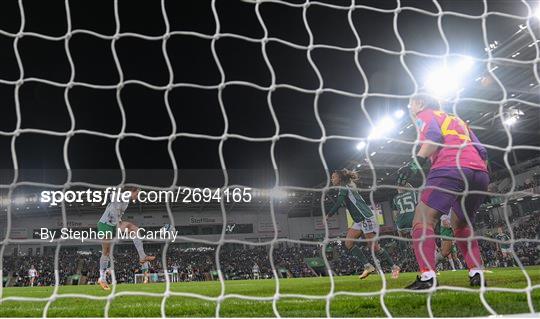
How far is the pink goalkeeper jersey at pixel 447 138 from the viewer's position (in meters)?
3.32

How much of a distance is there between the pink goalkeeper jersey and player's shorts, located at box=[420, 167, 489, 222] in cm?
5

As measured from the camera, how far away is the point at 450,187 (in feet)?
Result: 10.9

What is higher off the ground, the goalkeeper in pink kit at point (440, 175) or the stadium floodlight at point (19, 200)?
the stadium floodlight at point (19, 200)

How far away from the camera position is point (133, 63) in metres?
11.2

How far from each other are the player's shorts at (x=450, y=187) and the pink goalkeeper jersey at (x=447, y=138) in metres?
0.05

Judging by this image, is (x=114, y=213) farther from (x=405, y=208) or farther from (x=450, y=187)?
(x=450, y=187)

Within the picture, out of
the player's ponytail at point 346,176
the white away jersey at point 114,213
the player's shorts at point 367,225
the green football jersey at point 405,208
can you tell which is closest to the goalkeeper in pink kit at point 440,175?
the player's ponytail at point 346,176

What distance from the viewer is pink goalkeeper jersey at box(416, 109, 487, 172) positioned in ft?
10.9

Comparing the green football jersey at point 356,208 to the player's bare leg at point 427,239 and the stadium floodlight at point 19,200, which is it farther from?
the stadium floodlight at point 19,200

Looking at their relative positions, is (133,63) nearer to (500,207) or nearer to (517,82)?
(517,82)

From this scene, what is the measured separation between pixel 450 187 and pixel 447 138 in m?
0.38

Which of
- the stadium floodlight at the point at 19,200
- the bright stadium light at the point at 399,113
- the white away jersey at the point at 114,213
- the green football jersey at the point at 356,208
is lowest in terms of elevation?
the green football jersey at the point at 356,208

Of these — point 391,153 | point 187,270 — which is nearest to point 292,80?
point 391,153

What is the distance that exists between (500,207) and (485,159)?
22349mm
